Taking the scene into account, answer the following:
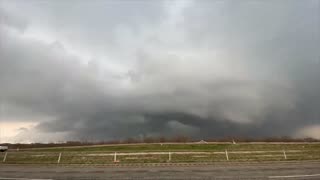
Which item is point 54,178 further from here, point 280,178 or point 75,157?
point 75,157

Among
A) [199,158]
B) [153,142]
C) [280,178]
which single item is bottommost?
[280,178]

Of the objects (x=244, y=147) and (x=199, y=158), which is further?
(x=244, y=147)

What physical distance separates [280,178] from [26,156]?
33.5 m

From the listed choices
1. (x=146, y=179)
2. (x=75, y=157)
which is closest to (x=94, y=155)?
(x=75, y=157)

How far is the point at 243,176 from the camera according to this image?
83.0ft

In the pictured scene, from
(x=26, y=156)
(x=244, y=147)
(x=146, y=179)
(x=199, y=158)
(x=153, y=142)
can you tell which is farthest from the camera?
(x=153, y=142)

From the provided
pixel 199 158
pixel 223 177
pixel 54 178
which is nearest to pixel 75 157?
pixel 199 158

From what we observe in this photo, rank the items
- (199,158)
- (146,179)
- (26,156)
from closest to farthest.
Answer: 1. (146,179)
2. (199,158)
3. (26,156)

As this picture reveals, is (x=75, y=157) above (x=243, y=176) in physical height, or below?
above

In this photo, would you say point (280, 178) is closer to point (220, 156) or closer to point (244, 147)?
point (220, 156)

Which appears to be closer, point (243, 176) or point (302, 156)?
point (243, 176)

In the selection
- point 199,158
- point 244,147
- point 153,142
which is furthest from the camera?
point 153,142

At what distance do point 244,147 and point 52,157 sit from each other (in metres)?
27.3

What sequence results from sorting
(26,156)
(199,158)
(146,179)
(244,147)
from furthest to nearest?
(244,147)
(26,156)
(199,158)
(146,179)
